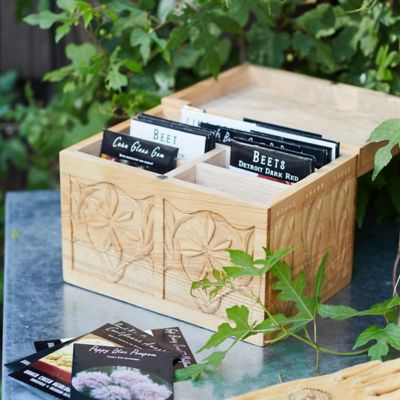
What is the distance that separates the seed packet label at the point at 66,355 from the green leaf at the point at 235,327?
0.12 meters

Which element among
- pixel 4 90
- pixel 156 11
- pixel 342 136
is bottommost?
pixel 4 90

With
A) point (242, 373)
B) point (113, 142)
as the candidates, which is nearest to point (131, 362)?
point (242, 373)

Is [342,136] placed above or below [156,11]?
below

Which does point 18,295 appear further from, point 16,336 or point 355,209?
point 355,209

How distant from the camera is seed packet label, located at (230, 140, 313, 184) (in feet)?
7.13

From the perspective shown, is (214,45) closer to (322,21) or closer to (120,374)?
(322,21)

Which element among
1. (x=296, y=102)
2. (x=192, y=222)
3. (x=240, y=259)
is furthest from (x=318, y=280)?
(x=296, y=102)

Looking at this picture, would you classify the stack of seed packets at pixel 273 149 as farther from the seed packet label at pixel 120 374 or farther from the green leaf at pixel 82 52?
the green leaf at pixel 82 52

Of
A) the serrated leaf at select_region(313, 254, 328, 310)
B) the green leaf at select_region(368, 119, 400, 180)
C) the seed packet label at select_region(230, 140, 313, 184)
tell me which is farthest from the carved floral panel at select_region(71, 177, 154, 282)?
the green leaf at select_region(368, 119, 400, 180)

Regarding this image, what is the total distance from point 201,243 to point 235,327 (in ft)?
0.62

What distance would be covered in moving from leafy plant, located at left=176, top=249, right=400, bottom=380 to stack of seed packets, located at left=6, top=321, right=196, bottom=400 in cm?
6

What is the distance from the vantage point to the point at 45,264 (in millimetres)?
2484

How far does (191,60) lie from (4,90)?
1.41 metres

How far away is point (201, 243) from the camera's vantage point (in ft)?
6.95
